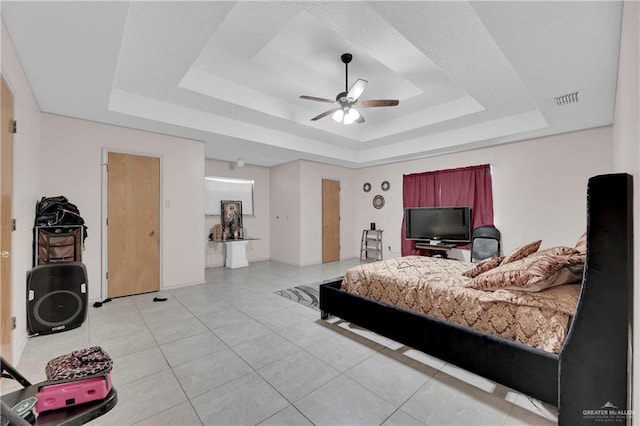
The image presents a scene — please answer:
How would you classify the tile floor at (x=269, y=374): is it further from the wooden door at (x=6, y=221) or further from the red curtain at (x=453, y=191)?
the red curtain at (x=453, y=191)

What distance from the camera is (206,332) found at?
2871 mm

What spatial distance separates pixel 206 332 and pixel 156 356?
0.53 metres

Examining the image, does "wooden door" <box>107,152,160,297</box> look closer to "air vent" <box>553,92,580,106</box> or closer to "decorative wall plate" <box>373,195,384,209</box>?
"decorative wall plate" <box>373,195,384,209</box>

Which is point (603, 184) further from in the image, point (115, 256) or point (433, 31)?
point (115, 256)

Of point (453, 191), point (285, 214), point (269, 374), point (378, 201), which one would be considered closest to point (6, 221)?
point (269, 374)

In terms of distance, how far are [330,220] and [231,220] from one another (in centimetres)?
247

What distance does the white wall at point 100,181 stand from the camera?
3604 millimetres

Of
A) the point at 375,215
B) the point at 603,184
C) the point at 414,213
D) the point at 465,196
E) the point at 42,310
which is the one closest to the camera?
the point at 603,184

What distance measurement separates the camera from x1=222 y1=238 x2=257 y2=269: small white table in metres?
6.19

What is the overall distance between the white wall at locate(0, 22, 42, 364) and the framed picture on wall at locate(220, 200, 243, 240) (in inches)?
135

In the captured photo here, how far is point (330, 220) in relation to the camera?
720 centimetres

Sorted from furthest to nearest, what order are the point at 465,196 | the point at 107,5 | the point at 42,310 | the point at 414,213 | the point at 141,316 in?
the point at 414,213, the point at 465,196, the point at 141,316, the point at 42,310, the point at 107,5

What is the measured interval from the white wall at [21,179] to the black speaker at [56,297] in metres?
0.08

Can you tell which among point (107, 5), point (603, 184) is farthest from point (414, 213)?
point (107, 5)
